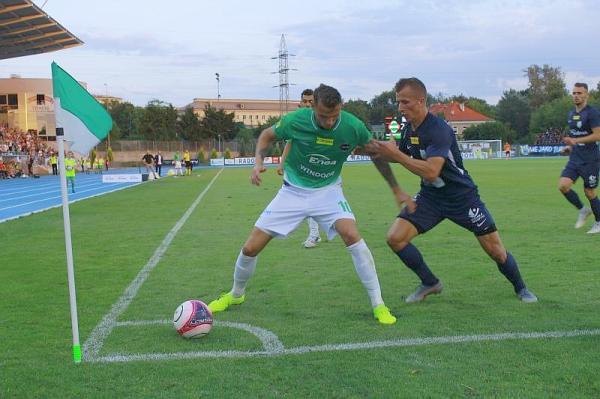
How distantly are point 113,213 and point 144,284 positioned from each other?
31.9 feet

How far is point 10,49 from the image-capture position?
44.2 meters

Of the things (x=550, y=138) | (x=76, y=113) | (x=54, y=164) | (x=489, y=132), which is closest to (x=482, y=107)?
(x=489, y=132)

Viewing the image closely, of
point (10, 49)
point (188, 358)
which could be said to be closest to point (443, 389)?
point (188, 358)

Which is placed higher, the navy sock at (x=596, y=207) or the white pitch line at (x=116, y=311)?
the navy sock at (x=596, y=207)

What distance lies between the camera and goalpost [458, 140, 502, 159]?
70.7 metres

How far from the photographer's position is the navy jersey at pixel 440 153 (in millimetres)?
5477

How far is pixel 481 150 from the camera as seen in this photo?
71.6 meters

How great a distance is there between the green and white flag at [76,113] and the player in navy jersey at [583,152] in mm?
7234

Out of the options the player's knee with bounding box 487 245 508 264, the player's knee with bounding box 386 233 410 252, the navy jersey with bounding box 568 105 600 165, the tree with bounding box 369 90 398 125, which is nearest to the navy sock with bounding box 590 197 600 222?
the navy jersey with bounding box 568 105 600 165

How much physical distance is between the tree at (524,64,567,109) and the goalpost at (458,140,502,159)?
163 ft

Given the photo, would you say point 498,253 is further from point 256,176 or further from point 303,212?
point 256,176

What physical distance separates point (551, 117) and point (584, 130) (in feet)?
310

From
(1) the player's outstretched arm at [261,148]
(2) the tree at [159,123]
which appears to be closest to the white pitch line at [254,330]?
(1) the player's outstretched arm at [261,148]

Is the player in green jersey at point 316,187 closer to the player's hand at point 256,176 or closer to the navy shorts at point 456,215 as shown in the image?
the player's hand at point 256,176
